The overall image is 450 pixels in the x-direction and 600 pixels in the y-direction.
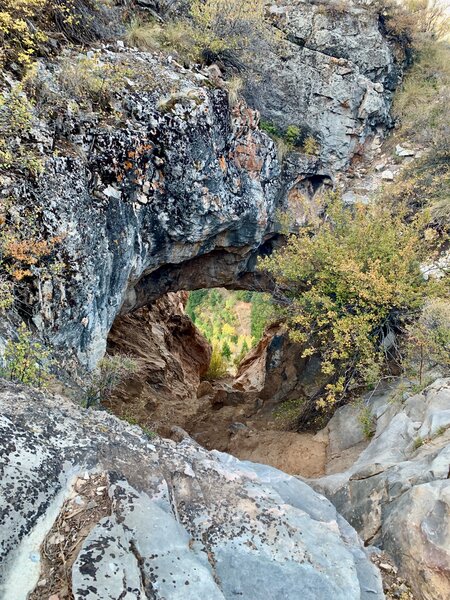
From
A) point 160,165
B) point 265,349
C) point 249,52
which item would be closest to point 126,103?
point 160,165

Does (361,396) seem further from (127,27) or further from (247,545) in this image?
(127,27)

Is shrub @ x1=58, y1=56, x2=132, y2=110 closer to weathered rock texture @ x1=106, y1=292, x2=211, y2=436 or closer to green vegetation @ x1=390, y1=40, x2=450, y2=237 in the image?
green vegetation @ x1=390, y1=40, x2=450, y2=237

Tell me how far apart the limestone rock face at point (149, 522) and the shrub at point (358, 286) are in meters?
3.27

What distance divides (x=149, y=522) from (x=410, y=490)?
8.59 feet

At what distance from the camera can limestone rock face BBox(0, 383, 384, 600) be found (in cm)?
231

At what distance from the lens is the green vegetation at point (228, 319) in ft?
67.2

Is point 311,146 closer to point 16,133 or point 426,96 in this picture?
point 426,96

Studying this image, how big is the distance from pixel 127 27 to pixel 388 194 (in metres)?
6.13

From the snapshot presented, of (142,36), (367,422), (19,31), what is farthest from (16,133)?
(367,422)

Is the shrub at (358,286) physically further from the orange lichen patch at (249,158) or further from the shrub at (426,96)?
the shrub at (426,96)

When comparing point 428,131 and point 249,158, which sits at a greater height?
point 428,131

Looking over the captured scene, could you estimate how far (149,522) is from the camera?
2.62 meters

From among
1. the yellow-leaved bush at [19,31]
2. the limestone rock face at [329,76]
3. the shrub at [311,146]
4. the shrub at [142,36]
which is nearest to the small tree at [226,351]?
the limestone rock face at [329,76]

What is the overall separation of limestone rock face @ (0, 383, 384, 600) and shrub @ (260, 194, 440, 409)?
3.27 m
